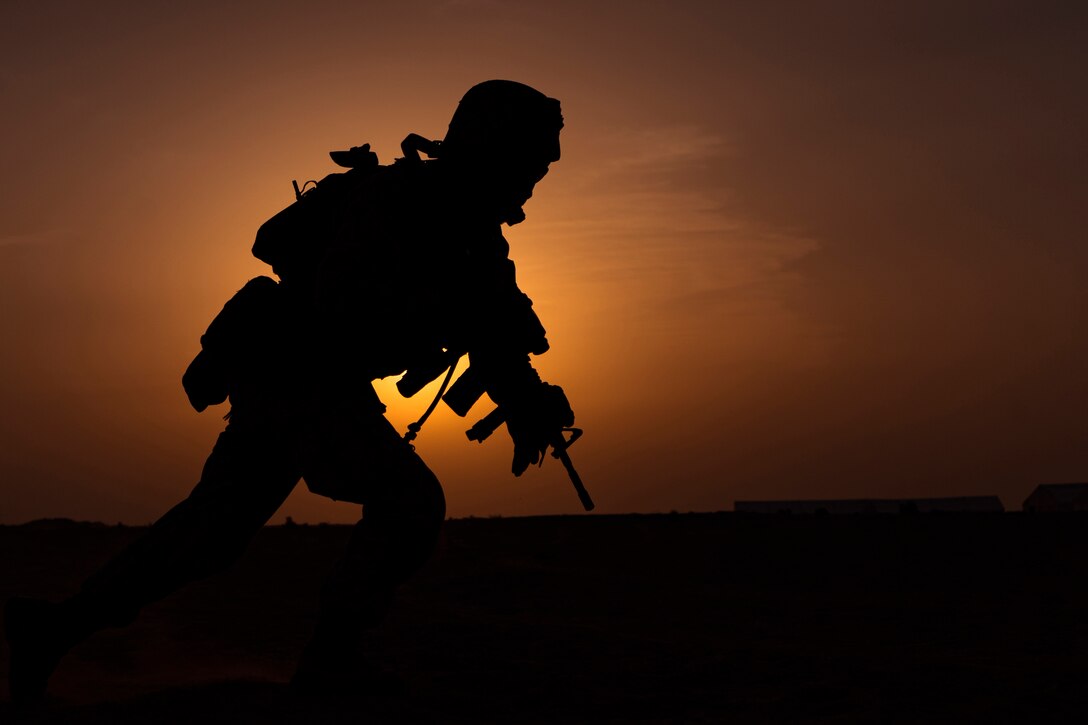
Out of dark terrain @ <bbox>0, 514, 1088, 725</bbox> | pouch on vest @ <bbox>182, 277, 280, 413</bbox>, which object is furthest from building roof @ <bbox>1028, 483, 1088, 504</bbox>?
pouch on vest @ <bbox>182, 277, 280, 413</bbox>

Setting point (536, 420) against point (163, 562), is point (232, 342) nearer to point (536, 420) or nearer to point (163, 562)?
point (163, 562)

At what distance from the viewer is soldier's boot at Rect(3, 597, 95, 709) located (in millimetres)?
4750

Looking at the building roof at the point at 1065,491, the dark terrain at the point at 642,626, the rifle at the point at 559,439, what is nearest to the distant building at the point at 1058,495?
the building roof at the point at 1065,491

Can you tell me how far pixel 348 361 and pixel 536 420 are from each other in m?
0.92

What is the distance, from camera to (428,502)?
181 inches

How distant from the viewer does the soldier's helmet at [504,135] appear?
15.6ft

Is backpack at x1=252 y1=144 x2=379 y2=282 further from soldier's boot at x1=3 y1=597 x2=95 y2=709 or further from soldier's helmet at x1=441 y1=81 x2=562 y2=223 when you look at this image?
soldier's boot at x1=3 y1=597 x2=95 y2=709

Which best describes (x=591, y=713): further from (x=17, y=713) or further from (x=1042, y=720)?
(x=17, y=713)

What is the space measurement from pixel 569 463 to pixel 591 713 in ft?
3.69

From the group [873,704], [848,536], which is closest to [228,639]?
[873,704]

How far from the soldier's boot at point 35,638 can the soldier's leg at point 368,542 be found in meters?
0.94

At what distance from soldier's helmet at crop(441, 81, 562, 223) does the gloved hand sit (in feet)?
2.82

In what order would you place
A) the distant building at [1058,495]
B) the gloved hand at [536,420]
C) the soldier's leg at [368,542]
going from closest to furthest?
the soldier's leg at [368,542], the gloved hand at [536,420], the distant building at [1058,495]

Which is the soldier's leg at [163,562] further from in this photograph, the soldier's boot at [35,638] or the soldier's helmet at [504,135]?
the soldier's helmet at [504,135]
